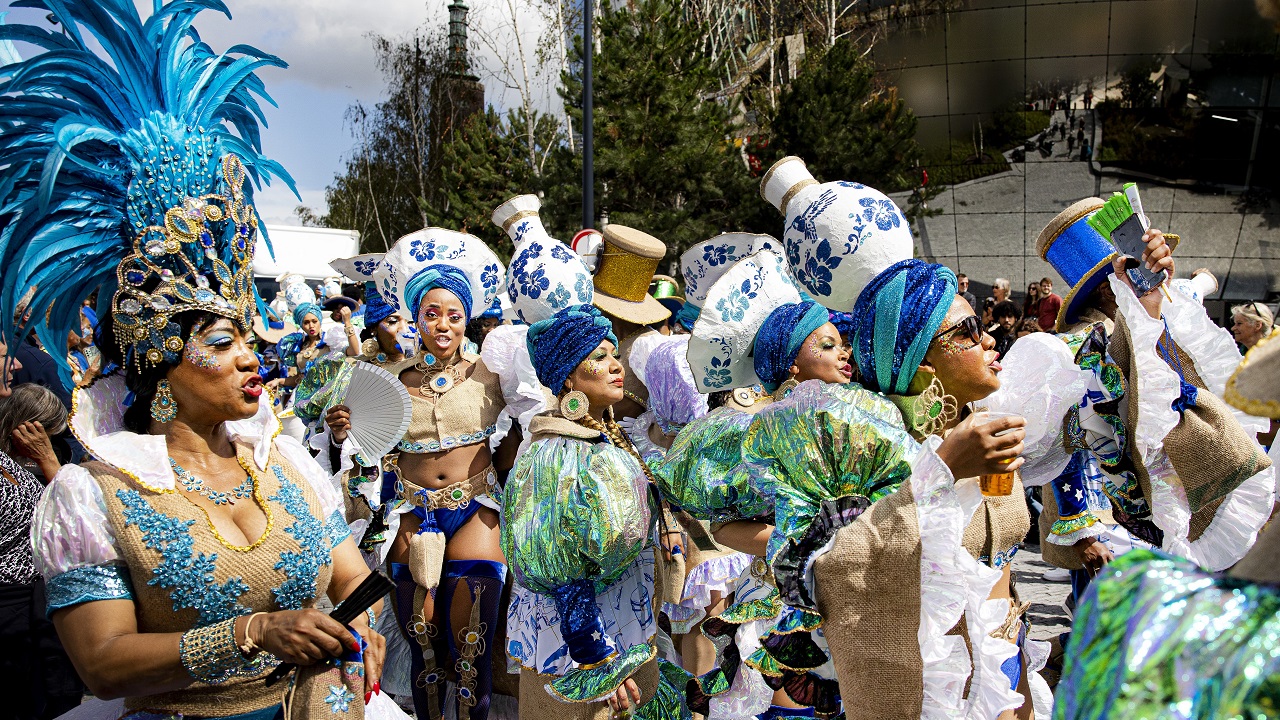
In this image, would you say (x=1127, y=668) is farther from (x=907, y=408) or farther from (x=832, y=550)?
(x=907, y=408)

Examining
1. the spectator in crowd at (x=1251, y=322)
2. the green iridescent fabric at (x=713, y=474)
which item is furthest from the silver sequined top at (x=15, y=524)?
the spectator in crowd at (x=1251, y=322)

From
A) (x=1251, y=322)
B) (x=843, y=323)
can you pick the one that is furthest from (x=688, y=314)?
(x=1251, y=322)

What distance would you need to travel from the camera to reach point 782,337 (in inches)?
128

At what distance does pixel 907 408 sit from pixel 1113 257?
5.21 feet

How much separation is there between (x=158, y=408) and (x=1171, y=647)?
2.55 m

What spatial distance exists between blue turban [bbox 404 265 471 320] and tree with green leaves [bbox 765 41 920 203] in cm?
1140

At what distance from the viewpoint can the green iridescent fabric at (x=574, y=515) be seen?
3.31m

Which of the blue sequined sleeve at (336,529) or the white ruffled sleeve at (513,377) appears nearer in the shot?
the blue sequined sleeve at (336,529)

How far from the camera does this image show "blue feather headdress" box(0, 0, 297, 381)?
263cm

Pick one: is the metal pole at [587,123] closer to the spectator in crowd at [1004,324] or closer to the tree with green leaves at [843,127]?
the tree with green leaves at [843,127]

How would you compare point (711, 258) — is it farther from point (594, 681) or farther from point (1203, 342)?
point (594, 681)

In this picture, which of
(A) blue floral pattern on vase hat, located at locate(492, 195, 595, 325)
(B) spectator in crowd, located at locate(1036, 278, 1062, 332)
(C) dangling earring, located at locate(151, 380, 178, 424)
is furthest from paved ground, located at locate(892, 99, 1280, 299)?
(C) dangling earring, located at locate(151, 380, 178, 424)

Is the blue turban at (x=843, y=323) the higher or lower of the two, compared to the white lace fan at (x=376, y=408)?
higher

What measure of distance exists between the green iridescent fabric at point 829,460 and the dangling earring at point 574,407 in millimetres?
1167
